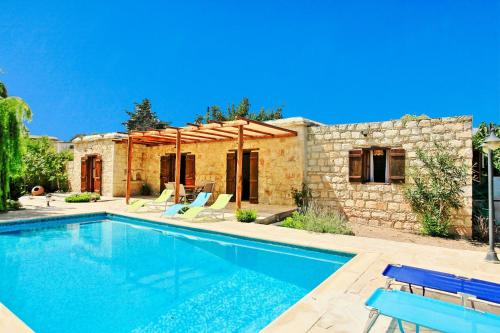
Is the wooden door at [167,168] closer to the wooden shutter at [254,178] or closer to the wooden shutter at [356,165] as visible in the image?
the wooden shutter at [254,178]

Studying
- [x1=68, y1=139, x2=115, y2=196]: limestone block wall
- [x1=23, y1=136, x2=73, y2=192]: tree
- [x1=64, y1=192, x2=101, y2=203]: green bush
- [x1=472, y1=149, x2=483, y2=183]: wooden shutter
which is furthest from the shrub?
[x1=23, y1=136, x2=73, y2=192]: tree

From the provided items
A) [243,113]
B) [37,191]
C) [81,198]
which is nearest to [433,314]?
[81,198]

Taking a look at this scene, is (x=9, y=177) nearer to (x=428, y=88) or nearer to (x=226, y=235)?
(x=226, y=235)

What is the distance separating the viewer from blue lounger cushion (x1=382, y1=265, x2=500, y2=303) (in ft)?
7.48

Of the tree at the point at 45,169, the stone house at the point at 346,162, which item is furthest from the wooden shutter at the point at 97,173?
the stone house at the point at 346,162

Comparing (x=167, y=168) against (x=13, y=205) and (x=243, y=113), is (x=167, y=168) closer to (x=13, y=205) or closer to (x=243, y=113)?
(x=13, y=205)

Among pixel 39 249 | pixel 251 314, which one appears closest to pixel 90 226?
pixel 39 249

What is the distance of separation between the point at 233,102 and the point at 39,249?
83.6 ft

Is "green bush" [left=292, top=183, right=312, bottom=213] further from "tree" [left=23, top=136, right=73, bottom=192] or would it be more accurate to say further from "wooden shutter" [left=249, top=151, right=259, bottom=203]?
"tree" [left=23, top=136, right=73, bottom=192]

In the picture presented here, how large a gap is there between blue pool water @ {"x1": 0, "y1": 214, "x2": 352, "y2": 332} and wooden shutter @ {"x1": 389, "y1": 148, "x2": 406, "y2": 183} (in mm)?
4018

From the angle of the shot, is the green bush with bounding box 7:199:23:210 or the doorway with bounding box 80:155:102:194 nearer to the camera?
the green bush with bounding box 7:199:23:210

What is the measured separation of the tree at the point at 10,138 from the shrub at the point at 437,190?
11363 mm

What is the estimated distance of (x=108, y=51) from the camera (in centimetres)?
2041

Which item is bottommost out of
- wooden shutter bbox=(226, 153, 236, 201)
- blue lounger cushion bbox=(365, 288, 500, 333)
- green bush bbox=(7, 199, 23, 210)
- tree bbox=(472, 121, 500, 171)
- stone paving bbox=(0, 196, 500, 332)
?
stone paving bbox=(0, 196, 500, 332)
